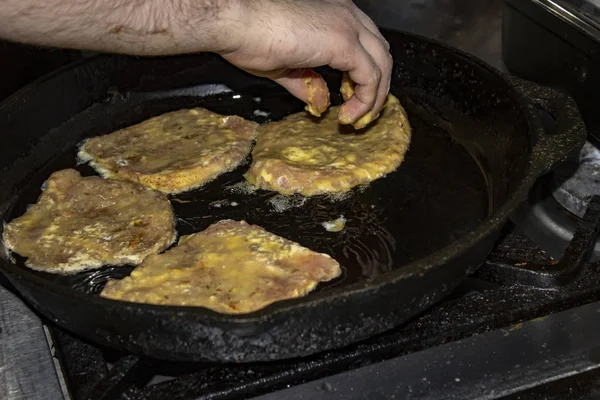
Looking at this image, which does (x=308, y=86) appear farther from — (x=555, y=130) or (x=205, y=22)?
(x=555, y=130)

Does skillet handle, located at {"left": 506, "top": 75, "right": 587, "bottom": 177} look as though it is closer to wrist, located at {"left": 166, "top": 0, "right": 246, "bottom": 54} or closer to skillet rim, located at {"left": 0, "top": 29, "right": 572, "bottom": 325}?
skillet rim, located at {"left": 0, "top": 29, "right": 572, "bottom": 325}

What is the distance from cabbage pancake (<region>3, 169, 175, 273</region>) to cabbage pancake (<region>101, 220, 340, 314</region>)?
12 cm

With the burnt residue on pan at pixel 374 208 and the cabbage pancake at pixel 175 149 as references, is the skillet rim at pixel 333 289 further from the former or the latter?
the cabbage pancake at pixel 175 149

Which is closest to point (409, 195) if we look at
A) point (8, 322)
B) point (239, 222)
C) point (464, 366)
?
point (239, 222)

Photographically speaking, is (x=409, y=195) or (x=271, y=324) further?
(x=409, y=195)

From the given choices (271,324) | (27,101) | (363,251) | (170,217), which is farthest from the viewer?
(27,101)

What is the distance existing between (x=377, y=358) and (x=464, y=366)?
17cm

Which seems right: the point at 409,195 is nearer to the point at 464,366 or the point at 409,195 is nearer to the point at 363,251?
the point at 363,251

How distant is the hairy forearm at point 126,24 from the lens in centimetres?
135

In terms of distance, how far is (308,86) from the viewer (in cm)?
191

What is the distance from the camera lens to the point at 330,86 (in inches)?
90.9

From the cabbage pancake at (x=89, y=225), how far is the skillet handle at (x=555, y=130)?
35.0 inches

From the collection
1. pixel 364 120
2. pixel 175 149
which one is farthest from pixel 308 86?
pixel 175 149

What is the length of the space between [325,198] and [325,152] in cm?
19
